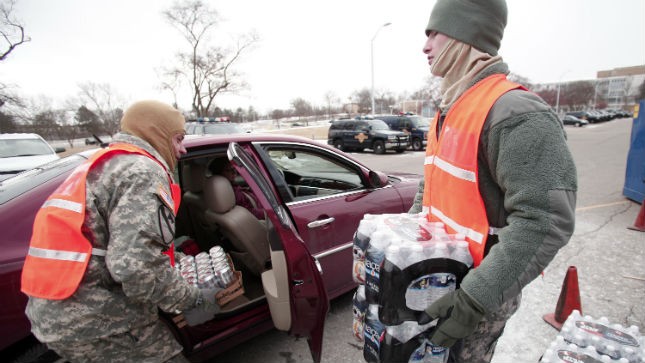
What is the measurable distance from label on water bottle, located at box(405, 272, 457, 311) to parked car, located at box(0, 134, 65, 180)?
9.29m

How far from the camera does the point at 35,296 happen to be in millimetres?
1322

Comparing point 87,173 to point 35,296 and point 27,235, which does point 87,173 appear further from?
point 27,235

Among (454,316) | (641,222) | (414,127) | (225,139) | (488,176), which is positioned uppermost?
(225,139)

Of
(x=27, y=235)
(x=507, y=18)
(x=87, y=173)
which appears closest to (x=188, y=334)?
(x=27, y=235)

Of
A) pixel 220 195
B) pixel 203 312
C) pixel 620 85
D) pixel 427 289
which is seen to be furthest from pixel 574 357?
pixel 620 85

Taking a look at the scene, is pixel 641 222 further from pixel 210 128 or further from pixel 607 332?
pixel 210 128

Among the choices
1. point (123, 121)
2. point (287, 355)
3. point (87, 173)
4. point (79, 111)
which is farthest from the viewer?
A: point (79, 111)

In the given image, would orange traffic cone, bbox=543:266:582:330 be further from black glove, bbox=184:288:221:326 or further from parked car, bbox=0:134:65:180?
parked car, bbox=0:134:65:180

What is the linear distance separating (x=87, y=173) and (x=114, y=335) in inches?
28.7

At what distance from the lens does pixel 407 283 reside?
108 centimetres

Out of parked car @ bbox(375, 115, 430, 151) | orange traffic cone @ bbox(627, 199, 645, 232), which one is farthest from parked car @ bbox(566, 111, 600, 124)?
orange traffic cone @ bbox(627, 199, 645, 232)

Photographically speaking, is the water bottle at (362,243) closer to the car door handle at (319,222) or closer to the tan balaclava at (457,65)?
the tan balaclava at (457,65)

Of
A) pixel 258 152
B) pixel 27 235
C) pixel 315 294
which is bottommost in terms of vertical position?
pixel 315 294

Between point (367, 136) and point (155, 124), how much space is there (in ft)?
49.0
